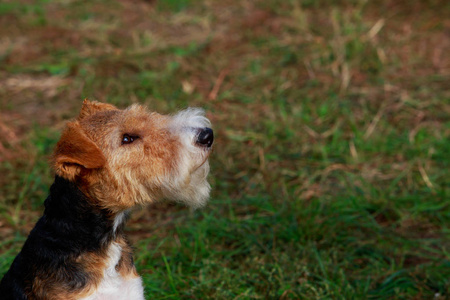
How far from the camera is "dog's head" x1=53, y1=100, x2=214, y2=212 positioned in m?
3.11

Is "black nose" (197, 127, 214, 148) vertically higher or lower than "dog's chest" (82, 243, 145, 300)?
higher

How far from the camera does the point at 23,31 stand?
8852mm

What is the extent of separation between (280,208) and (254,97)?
→ 7.96 feet

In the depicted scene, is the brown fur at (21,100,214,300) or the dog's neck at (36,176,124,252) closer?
the brown fur at (21,100,214,300)

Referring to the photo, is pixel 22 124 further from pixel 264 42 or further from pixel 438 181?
pixel 438 181

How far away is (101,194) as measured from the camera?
10.6 feet

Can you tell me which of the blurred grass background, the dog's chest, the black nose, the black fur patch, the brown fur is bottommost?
the blurred grass background

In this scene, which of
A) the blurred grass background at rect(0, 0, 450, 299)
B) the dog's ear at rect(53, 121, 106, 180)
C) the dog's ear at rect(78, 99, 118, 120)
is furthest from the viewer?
the blurred grass background at rect(0, 0, 450, 299)

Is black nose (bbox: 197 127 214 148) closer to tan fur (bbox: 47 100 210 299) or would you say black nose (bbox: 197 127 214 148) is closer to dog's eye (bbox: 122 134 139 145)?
tan fur (bbox: 47 100 210 299)

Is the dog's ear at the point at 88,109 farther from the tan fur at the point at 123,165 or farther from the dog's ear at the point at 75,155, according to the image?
the dog's ear at the point at 75,155

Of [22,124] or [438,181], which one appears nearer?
[438,181]

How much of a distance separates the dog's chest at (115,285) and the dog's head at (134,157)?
0.29 metres

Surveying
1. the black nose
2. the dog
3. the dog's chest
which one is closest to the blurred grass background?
the dog's chest

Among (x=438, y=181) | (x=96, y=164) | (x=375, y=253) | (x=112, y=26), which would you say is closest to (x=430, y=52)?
(x=438, y=181)
